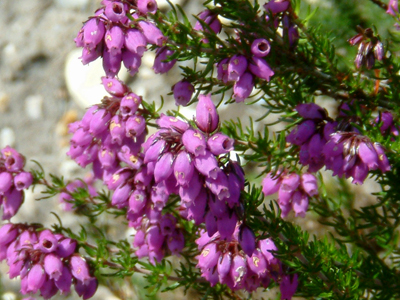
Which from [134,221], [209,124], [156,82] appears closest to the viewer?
[209,124]

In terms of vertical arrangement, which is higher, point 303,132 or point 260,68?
point 260,68

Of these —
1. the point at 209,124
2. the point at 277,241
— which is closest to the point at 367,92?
the point at 277,241

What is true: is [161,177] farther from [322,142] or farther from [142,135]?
[322,142]

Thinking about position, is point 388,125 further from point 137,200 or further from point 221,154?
point 137,200

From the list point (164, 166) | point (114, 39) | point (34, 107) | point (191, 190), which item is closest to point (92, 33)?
point (114, 39)

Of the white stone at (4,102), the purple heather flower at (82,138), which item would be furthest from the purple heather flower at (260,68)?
the white stone at (4,102)

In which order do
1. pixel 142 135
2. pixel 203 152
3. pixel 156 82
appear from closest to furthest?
1. pixel 203 152
2. pixel 142 135
3. pixel 156 82

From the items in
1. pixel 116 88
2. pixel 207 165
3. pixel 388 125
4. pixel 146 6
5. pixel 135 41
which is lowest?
pixel 388 125

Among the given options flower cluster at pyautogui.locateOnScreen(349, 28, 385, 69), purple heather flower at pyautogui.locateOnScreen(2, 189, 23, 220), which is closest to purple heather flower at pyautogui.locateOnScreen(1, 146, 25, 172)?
purple heather flower at pyautogui.locateOnScreen(2, 189, 23, 220)
